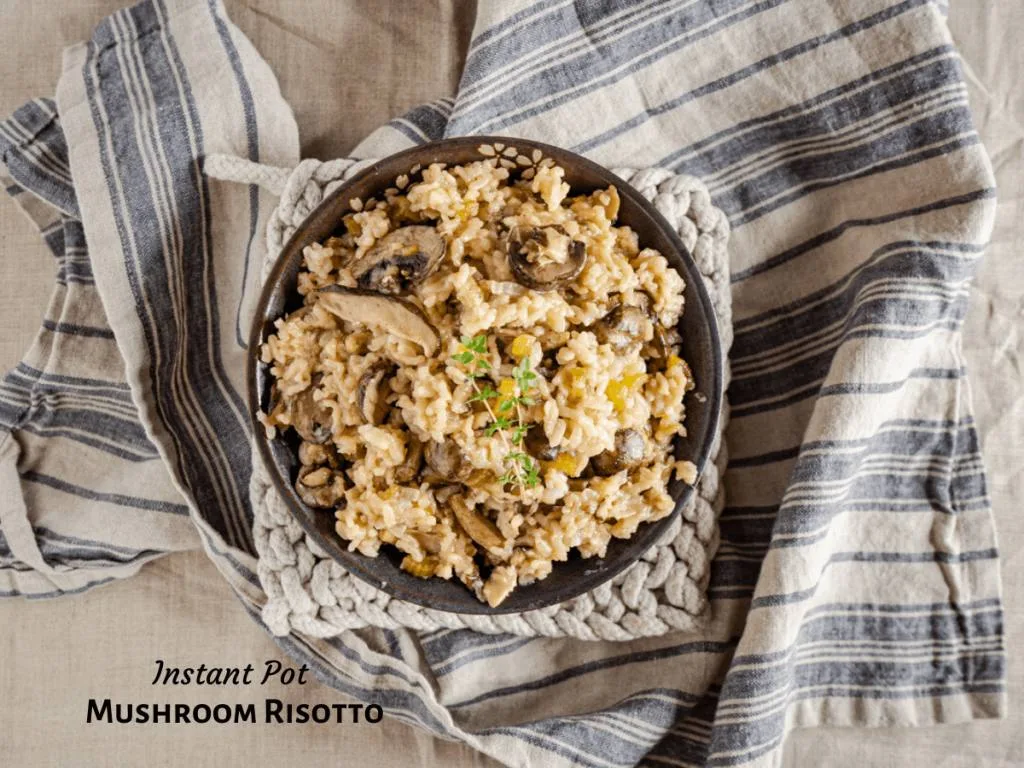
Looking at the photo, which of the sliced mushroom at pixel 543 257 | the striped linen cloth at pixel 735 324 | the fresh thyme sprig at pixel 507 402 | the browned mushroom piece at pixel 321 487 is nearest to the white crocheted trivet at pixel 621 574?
the striped linen cloth at pixel 735 324

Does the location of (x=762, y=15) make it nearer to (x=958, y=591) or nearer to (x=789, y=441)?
(x=789, y=441)

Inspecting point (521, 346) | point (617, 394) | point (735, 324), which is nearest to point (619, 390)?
point (617, 394)

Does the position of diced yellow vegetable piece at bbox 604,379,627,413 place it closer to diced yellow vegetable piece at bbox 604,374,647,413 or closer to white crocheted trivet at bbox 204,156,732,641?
diced yellow vegetable piece at bbox 604,374,647,413

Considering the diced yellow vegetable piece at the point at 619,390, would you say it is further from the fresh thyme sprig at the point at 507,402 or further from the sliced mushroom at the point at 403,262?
the sliced mushroom at the point at 403,262

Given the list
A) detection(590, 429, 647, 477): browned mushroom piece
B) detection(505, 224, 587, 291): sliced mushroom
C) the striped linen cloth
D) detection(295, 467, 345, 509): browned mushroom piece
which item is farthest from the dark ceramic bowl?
the striped linen cloth

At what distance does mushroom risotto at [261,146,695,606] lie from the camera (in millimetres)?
2023

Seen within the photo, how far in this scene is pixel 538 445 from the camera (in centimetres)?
207

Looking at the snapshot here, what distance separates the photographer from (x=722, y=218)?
2498 millimetres

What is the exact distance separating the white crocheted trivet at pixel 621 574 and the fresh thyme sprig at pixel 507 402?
0.62 meters

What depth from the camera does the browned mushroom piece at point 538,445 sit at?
2053mm

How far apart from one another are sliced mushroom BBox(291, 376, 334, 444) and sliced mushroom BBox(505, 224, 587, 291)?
1.79 feet

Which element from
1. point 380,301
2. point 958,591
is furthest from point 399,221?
point 958,591

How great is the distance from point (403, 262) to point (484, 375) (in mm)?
310

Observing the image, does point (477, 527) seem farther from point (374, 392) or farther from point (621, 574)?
point (621, 574)
